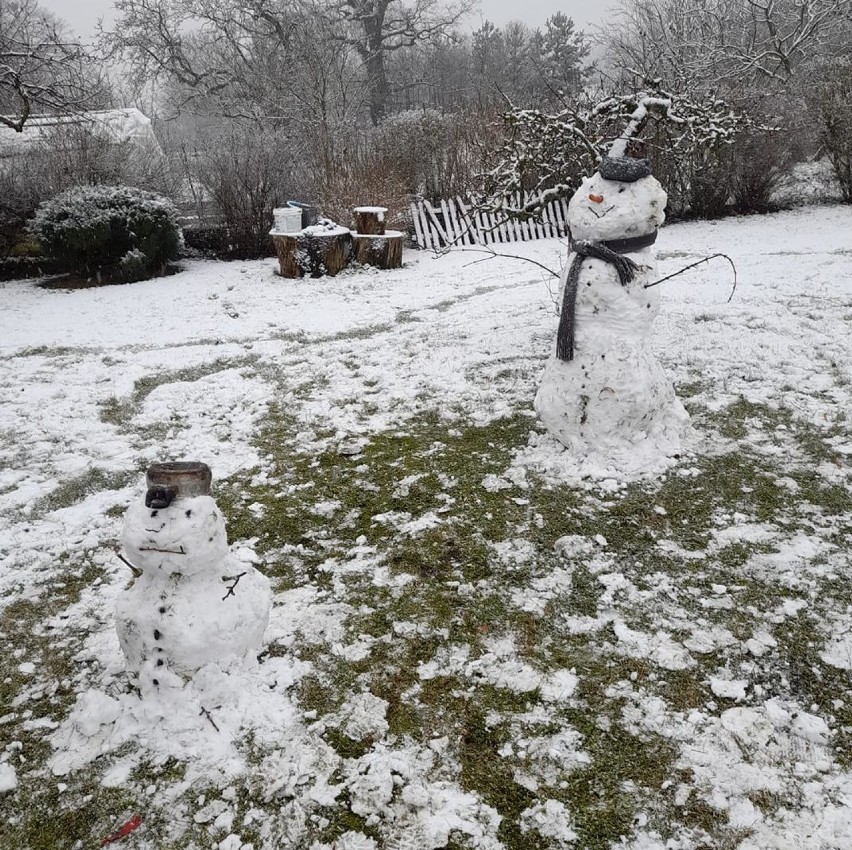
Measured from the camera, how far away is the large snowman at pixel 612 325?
3570 mm

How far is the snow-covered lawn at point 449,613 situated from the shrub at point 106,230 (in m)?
4.67

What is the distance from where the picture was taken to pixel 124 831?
1926mm

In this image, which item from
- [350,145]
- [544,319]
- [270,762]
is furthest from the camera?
[350,145]

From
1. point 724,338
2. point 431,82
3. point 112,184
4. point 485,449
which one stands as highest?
point 431,82

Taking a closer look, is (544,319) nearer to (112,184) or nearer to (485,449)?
(485,449)

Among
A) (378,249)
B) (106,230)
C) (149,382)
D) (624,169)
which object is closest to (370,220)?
(378,249)

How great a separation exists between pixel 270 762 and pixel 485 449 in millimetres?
2474

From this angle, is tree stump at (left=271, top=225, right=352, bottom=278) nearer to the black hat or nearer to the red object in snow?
the black hat

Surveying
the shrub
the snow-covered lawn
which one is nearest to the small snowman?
the snow-covered lawn

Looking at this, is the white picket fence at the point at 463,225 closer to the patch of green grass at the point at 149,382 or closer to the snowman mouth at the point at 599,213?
the patch of green grass at the point at 149,382

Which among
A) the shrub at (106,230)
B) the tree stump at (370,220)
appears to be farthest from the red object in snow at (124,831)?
the shrub at (106,230)

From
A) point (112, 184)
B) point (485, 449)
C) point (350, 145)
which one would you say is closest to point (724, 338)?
point (485, 449)

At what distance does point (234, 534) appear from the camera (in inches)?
136

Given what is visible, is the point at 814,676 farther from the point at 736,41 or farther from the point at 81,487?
the point at 736,41
